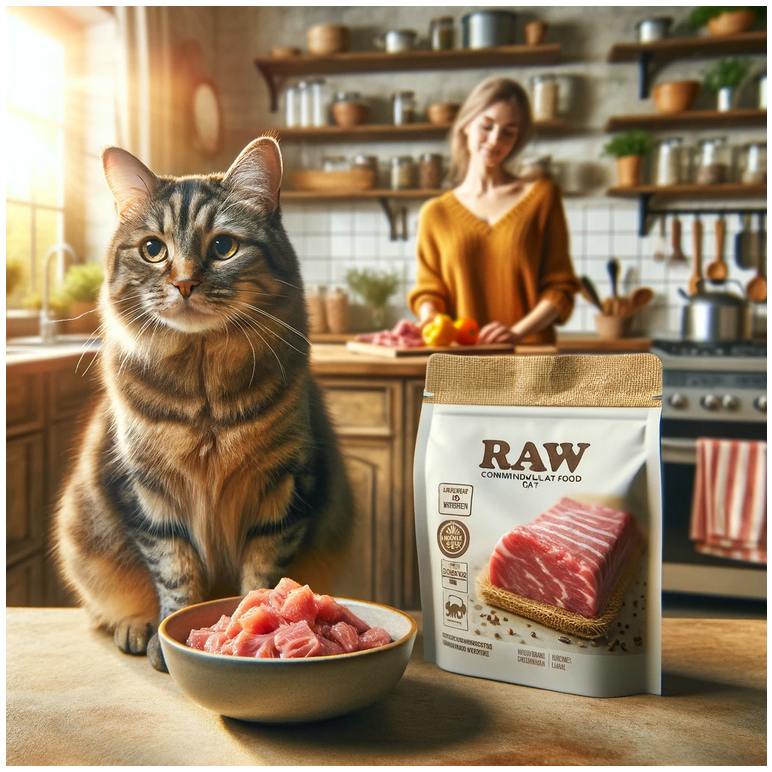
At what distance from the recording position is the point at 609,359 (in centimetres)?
66

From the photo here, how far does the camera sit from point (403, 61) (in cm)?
372

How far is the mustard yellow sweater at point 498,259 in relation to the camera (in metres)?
2.38

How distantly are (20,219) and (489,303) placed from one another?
5.50 ft

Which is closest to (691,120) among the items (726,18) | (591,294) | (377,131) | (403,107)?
(726,18)

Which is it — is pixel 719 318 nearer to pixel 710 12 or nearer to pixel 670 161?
pixel 670 161

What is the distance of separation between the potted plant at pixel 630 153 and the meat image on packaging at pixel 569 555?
10.8 ft


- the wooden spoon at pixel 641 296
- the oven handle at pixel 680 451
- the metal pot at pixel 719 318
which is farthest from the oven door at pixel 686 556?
the wooden spoon at pixel 641 296

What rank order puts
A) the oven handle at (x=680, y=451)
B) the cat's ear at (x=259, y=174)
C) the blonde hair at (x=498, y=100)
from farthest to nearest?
1. the oven handle at (x=680, y=451)
2. the blonde hair at (x=498, y=100)
3. the cat's ear at (x=259, y=174)

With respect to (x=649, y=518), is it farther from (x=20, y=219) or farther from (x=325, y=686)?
(x=20, y=219)

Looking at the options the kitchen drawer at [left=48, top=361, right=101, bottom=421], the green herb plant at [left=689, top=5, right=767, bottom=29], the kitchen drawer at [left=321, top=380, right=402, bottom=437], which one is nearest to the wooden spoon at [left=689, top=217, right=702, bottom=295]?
the green herb plant at [left=689, top=5, right=767, bottom=29]

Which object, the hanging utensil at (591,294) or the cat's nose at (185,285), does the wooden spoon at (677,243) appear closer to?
the hanging utensil at (591,294)

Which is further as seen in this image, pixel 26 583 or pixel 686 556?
pixel 686 556

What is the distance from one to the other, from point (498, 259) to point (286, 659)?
2.02 m

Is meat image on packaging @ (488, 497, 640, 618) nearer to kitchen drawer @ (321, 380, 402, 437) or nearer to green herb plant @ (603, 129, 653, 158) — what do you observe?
kitchen drawer @ (321, 380, 402, 437)
